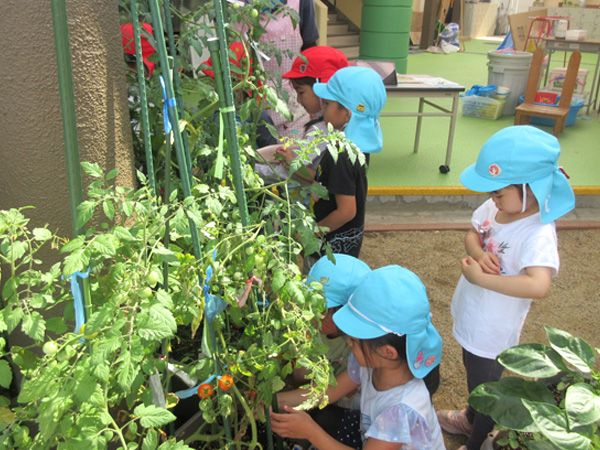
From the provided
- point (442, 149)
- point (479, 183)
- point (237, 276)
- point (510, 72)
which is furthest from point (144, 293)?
point (510, 72)

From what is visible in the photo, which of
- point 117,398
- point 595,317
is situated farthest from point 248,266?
point 595,317

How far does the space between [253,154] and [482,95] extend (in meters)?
5.74

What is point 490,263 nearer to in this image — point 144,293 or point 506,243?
point 506,243

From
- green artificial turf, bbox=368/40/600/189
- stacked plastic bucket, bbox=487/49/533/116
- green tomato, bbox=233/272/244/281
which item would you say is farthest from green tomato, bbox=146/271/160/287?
stacked plastic bucket, bbox=487/49/533/116

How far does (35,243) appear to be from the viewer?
44.9 inches

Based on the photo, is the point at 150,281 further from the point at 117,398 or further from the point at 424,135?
the point at 424,135

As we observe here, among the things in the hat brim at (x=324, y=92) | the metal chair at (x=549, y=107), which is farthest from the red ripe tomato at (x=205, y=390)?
the metal chair at (x=549, y=107)

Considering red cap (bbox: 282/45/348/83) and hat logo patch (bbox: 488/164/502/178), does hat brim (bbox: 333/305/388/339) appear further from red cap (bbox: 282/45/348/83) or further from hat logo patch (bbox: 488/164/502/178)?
red cap (bbox: 282/45/348/83)

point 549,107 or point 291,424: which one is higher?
point 291,424

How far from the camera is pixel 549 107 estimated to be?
562 centimetres

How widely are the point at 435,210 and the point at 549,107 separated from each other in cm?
236

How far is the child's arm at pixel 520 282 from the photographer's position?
160cm

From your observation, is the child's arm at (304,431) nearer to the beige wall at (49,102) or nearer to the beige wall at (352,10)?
the beige wall at (49,102)

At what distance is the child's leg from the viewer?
1.83m
